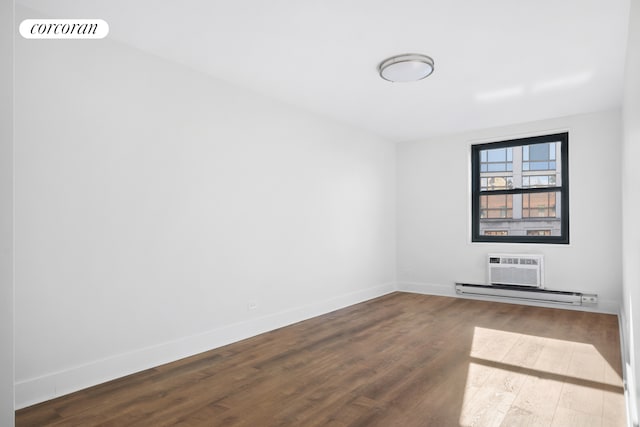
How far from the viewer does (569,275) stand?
191 inches

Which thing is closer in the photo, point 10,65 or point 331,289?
point 10,65

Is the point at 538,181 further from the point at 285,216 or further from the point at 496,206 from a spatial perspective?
the point at 285,216

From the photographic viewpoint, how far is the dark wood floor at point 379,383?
2.16m

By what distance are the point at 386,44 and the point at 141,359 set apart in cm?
309

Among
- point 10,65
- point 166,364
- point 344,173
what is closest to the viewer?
point 10,65

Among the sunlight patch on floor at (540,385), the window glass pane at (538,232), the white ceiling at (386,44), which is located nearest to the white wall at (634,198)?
the sunlight patch on floor at (540,385)

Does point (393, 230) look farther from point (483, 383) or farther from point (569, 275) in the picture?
point (483, 383)

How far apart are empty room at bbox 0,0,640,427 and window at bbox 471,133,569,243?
52 mm

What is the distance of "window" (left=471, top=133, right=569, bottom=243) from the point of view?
16.7 ft

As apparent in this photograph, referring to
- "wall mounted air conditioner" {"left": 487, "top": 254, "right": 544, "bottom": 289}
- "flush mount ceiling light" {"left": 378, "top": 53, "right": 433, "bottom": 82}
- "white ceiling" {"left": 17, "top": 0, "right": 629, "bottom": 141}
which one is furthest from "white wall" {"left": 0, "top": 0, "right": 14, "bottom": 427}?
"wall mounted air conditioner" {"left": 487, "top": 254, "right": 544, "bottom": 289}

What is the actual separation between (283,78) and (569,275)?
4316mm

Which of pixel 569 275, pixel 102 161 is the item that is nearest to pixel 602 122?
pixel 569 275

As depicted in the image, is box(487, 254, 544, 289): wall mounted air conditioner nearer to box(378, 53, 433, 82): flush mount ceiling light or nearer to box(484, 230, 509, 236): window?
box(484, 230, 509, 236): window

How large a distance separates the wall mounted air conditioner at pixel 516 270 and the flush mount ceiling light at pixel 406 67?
304 cm
